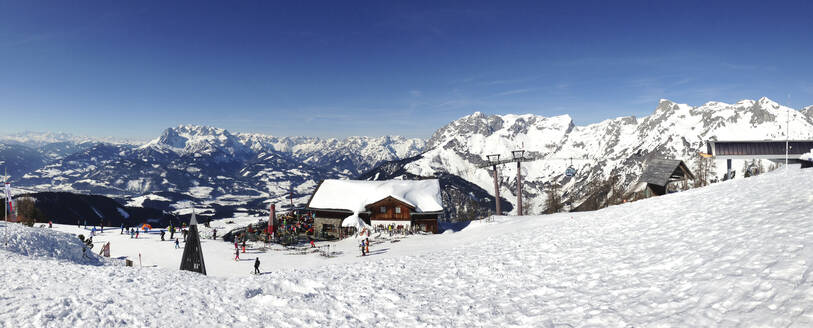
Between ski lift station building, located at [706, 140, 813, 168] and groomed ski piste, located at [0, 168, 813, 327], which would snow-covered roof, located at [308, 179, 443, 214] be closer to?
groomed ski piste, located at [0, 168, 813, 327]

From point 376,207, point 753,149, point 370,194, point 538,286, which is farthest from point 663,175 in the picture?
point 370,194

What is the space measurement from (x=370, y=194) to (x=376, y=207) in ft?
13.5

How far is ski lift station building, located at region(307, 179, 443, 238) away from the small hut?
24213 mm

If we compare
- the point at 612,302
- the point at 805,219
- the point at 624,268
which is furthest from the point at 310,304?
the point at 805,219

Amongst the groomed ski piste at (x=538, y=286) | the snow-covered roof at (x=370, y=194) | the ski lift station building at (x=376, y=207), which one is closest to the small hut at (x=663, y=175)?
the groomed ski piste at (x=538, y=286)

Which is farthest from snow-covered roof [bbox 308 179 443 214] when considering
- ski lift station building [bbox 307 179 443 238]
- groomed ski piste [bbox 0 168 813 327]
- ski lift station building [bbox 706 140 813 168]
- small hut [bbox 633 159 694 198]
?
ski lift station building [bbox 706 140 813 168]

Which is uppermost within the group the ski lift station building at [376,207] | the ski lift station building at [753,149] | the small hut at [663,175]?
the ski lift station building at [753,149]

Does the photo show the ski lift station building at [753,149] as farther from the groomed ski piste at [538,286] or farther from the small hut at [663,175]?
the groomed ski piste at [538,286]

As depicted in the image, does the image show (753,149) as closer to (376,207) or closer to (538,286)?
(538,286)

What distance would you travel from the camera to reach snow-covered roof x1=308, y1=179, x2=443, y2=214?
166ft

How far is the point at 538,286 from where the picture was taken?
1276cm

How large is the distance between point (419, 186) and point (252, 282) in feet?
138

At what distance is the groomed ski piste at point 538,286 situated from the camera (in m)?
8.49

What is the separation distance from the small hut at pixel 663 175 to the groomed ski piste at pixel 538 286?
1512 cm
